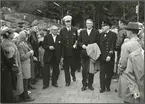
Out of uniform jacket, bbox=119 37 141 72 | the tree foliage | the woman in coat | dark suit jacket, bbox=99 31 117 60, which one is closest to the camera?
uniform jacket, bbox=119 37 141 72

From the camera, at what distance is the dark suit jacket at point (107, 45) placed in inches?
305

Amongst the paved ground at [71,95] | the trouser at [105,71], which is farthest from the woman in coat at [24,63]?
the trouser at [105,71]

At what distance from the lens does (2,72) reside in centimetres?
589

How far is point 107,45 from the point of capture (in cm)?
777

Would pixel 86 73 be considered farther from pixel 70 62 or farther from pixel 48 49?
pixel 48 49

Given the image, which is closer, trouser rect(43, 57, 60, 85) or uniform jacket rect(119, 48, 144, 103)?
uniform jacket rect(119, 48, 144, 103)

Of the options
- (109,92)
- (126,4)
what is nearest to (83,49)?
(109,92)

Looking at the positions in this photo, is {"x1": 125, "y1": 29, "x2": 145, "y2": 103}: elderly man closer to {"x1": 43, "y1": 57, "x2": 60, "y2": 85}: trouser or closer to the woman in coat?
the woman in coat

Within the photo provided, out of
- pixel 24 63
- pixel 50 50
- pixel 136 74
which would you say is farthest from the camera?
pixel 50 50

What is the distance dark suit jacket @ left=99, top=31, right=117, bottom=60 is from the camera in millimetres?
7734

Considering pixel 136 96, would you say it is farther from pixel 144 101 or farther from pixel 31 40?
pixel 31 40

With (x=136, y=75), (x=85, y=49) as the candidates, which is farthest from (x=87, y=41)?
(x=136, y=75)

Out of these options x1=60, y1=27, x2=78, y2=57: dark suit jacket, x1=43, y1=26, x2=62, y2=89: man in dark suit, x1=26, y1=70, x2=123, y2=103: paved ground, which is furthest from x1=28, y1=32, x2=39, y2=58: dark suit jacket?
x1=26, y1=70, x2=123, y2=103: paved ground

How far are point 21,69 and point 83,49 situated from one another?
2053 mm
